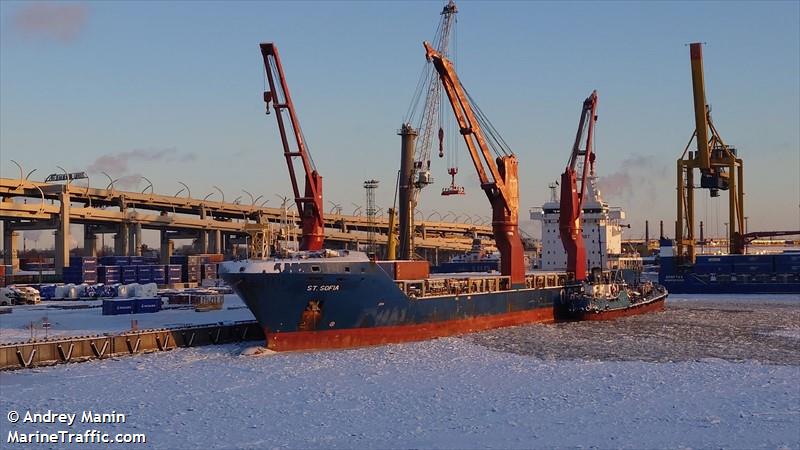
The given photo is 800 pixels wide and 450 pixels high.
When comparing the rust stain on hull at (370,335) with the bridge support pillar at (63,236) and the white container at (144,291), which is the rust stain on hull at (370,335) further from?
the bridge support pillar at (63,236)

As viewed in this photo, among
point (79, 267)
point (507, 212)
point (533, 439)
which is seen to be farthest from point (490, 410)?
point (79, 267)

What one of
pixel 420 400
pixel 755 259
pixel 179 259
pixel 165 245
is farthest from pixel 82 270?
pixel 755 259

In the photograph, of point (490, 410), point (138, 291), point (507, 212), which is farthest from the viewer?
point (138, 291)

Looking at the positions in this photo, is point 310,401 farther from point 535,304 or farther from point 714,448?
point 535,304

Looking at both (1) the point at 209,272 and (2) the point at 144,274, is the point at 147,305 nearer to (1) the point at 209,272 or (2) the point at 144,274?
(2) the point at 144,274

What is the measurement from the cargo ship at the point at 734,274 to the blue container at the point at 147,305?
52.3m

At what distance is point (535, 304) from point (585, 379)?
20365 millimetres

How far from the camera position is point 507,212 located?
45.0m

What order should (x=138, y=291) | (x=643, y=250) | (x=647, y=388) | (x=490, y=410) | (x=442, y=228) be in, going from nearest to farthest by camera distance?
(x=490, y=410)
(x=647, y=388)
(x=138, y=291)
(x=643, y=250)
(x=442, y=228)

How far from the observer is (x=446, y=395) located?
2330cm

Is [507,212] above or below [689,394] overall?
above

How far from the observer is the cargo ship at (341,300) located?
32.2m

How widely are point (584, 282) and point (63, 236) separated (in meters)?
55.7

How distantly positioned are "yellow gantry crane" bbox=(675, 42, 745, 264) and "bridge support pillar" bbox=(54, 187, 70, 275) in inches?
2457
